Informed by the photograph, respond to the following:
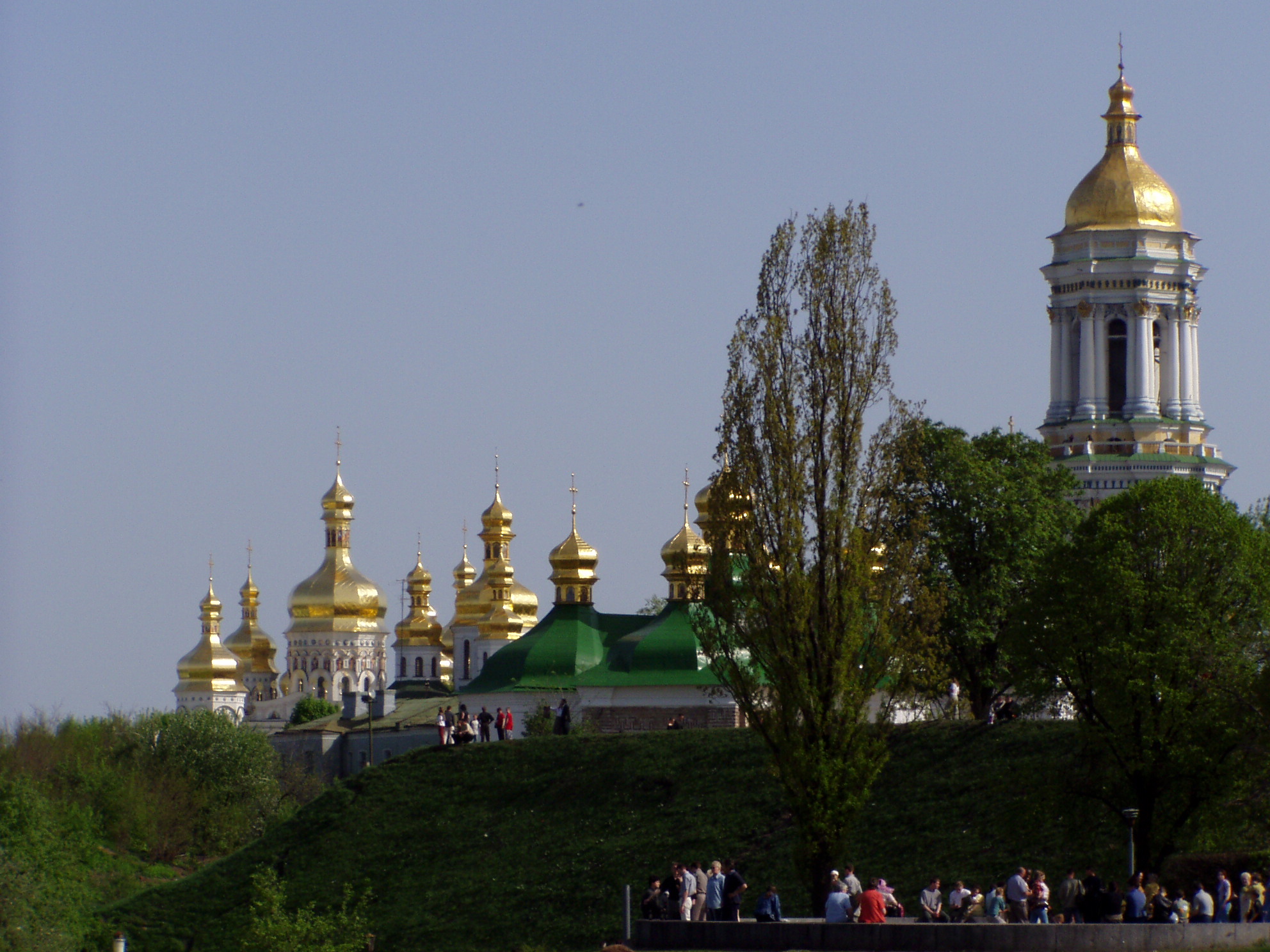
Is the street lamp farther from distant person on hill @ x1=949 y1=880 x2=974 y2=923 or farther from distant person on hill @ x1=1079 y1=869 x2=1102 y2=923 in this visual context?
distant person on hill @ x1=1079 y1=869 x2=1102 y2=923

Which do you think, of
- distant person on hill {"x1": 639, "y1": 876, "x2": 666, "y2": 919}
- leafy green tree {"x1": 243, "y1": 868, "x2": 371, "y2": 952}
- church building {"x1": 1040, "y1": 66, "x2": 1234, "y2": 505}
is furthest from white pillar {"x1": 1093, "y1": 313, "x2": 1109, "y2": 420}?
distant person on hill {"x1": 639, "y1": 876, "x2": 666, "y2": 919}

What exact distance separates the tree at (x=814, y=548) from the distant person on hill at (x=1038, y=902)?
8.86ft

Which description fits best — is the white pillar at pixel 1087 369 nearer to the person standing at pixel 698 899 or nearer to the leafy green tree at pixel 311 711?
the person standing at pixel 698 899

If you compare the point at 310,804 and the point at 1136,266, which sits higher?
the point at 1136,266

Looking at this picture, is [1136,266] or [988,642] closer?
[988,642]

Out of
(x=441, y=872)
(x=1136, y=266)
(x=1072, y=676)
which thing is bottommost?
(x=441, y=872)

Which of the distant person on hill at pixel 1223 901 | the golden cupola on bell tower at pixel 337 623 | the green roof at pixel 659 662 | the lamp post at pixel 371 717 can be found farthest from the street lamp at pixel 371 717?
the distant person on hill at pixel 1223 901

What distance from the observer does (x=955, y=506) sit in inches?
1953

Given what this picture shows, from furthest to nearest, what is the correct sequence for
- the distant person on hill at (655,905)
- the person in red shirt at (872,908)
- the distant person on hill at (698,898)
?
the distant person on hill at (655,905) < the distant person on hill at (698,898) < the person in red shirt at (872,908)

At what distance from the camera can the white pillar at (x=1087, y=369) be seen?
6462 cm

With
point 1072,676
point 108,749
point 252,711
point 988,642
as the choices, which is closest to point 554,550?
point 108,749

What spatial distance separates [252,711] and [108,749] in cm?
3660

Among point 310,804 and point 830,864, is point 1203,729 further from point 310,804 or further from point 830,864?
point 310,804

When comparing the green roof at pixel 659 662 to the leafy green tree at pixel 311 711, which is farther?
the leafy green tree at pixel 311 711
